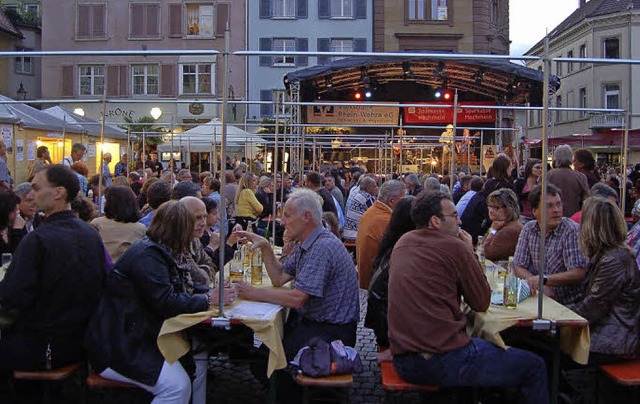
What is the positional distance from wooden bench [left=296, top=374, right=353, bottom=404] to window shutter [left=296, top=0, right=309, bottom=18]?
37481mm

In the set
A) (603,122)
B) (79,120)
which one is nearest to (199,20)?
(79,120)

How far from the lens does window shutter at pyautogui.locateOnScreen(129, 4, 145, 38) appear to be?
1587 inches

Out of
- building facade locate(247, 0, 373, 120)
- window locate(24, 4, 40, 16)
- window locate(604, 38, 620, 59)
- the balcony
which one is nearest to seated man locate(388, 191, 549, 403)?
building facade locate(247, 0, 373, 120)

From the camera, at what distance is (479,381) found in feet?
13.0

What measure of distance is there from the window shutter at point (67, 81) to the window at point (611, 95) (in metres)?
33.2

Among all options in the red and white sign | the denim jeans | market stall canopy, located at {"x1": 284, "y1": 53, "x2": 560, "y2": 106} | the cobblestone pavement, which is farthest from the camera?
the red and white sign


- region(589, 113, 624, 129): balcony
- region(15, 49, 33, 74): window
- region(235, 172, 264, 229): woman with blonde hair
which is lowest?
region(235, 172, 264, 229): woman with blonde hair

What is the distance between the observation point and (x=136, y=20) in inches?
1590

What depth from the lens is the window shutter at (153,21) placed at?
40.2m

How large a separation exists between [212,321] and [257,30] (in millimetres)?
37308

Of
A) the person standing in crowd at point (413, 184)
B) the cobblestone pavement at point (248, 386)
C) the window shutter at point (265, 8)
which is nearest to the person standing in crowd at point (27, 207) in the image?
the cobblestone pavement at point (248, 386)

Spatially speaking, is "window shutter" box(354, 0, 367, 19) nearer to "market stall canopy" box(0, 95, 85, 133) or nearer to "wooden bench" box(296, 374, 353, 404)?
"market stall canopy" box(0, 95, 85, 133)

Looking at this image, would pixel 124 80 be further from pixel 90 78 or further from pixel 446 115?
pixel 446 115

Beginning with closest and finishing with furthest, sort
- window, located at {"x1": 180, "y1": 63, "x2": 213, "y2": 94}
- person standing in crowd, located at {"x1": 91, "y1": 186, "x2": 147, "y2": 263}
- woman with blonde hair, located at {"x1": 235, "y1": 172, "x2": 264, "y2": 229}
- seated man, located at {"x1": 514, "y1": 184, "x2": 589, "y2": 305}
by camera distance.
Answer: seated man, located at {"x1": 514, "y1": 184, "x2": 589, "y2": 305}, person standing in crowd, located at {"x1": 91, "y1": 186, "x2": 147, "y2": 263}, woman with blonde hair, located at {"x1": 235, "y1": 172, "x2": 264, "y2": 229}, window, located at {"x1": 180, "y1": 63, "x2": 213, "y2": 94}
